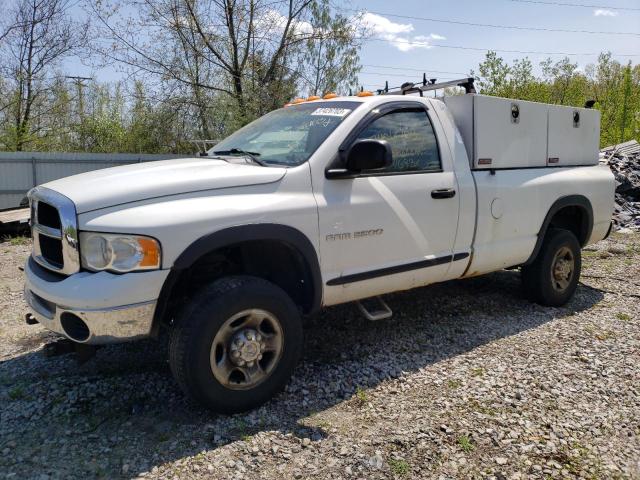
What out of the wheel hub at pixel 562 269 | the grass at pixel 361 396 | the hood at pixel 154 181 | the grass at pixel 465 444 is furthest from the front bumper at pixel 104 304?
the wheel hub at pixel 562 269

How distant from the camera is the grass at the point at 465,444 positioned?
300 cm

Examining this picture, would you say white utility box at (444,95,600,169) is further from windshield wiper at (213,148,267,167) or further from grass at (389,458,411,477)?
grass at (389,458,411,477)

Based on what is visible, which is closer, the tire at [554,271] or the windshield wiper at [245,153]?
the windshield wiper at [245,153]

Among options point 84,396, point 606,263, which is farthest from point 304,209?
point 606,263

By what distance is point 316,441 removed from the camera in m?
3.07

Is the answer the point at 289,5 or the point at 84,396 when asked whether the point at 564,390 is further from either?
the point at 289,5

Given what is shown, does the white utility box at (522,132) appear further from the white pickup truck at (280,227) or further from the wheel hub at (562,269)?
the wheel hub at (562,269)

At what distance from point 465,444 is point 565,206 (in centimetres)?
323

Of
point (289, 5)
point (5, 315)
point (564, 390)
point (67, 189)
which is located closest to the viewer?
point (67, 189)

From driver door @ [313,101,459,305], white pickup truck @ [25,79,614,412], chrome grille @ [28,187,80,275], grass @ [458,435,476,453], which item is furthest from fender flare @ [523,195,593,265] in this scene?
chrome grille @ [28,187,80,275]

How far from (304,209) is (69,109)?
880 inches

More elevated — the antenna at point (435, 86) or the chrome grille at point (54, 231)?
the antenna at point (435, 86)

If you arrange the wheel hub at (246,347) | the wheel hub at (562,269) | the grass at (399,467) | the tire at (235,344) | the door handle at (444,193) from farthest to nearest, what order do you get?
the wheel hub at (562,269)
the door handle at (444,193)
the wheel hub at (246,347)
the tire at (235,344)
the grass at (399,467)

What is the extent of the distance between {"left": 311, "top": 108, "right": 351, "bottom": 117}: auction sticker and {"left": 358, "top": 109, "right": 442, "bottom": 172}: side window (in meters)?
0.20
